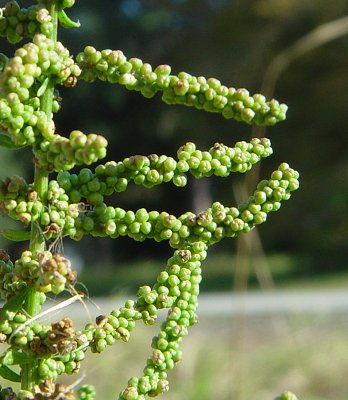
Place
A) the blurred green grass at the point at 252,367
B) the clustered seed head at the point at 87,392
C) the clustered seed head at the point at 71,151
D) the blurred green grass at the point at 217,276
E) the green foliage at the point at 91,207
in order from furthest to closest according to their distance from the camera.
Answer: the blurred green grass at the point at 217,276 < the blurred green grass at the point at 252,367 < the clustered seed head at the point at 87,392 < the green foliage at the point at 91,207 < the clustered seed head at the point at 71,151

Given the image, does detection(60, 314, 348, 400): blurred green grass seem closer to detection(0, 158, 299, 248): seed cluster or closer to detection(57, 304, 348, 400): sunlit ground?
detection(57, 304, 348, 400): sunlit ground

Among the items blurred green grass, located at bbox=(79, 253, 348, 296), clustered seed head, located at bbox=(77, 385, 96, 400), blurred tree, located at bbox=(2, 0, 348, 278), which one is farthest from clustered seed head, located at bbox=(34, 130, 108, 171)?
blurred tree, located at bbox=(2, 0, 348, 278)

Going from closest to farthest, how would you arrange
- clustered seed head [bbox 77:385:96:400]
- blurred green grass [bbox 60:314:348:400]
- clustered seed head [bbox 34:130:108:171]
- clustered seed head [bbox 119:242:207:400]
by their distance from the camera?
clustered seed head [bbox 34:130:108:171] → clustered seed head [bbox 119:242:207:400] → clustered seed head [bbox 77:385:96:400] → blurred green grass [bbox 60:314:348:400]

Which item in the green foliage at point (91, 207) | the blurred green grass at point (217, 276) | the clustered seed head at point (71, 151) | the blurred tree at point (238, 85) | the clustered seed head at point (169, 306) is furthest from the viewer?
the blurred tree at point (238, 85)

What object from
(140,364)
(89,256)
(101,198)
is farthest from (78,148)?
(89,256)

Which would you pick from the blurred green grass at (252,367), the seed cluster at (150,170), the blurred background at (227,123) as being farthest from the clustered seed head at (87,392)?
the blurred background at (227,123)

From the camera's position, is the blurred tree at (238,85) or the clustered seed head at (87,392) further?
the blurred tree at (238,85)

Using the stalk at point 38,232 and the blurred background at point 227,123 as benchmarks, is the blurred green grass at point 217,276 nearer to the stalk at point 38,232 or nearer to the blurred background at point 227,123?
the blurred background at point 227,123

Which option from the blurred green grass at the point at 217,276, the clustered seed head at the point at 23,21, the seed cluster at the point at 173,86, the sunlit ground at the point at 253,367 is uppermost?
the blurred green grass at the point at 217,276
